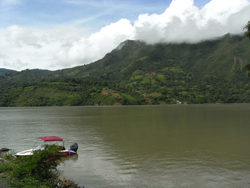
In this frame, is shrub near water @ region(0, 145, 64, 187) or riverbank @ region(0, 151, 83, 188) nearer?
riverbank @ region(0, 151, 83, 188)

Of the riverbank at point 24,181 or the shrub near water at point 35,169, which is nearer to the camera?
the riverbank at point 24,181

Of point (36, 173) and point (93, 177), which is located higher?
point (36, 173)

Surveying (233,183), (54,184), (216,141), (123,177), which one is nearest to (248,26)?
(216,141)

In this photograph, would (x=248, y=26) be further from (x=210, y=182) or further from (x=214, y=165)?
(x=210, y=182)

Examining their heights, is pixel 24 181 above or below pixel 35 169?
below

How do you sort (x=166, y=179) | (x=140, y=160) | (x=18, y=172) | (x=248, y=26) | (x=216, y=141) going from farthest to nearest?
(x=216, y=141) → (x=248, y=26) → (x=140, y=160) → (x=166, y=179) → (x=18, y=172)

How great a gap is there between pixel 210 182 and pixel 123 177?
655cm

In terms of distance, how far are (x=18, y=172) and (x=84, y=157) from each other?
11088 mm

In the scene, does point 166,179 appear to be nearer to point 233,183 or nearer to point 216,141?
point 233,183

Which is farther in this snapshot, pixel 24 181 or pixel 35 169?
pixel 35 169

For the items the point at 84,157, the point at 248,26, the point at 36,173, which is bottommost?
the point at 84,157

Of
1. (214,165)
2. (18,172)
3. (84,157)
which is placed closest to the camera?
Answer: (18,172)

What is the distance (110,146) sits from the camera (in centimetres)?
2947

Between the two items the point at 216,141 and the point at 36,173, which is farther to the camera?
the point at 216,141
